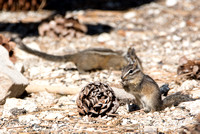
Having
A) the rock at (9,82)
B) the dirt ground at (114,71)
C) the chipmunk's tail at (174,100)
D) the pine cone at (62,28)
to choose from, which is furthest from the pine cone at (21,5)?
the chipmunk's tail at (174,100)

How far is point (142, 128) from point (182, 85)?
1044 millimetres

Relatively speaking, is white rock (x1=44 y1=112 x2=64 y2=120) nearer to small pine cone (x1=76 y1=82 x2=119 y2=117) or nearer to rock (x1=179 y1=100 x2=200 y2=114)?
small pine cone (x1=76 y1=82 x2=119 y2=117)

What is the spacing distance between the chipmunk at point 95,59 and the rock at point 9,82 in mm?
1124

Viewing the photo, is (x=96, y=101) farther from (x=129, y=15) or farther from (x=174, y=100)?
(x=129, y=15)

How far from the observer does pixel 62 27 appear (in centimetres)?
550

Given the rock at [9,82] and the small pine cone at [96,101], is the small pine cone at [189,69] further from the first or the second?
A: the rock at [9,82]

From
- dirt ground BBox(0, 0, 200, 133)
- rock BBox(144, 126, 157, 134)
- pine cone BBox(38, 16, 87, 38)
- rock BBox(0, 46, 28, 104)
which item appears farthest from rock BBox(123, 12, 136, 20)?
rock BBox(144, 126, 157, 134)

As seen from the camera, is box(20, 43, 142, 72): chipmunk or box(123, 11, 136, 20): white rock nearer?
box(20, 43, 142, 72): chipmunk

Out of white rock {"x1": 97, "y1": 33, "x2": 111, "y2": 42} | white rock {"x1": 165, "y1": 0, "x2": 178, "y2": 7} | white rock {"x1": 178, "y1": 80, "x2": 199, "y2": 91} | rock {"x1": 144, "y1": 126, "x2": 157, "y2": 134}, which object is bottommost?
rock {"x1": 144, "y1": 126, "x2": 157, "y2": 134}

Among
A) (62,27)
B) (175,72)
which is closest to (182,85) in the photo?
(175,72)

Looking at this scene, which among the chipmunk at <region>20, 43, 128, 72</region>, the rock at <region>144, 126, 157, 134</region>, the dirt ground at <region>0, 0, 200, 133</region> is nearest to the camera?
the rock at <region>144, 126, 157, 134</region>

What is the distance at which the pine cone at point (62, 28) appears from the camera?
5484mm

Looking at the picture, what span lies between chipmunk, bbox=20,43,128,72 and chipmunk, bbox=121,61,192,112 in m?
1.50

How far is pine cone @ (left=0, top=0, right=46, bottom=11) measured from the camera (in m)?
6.56
